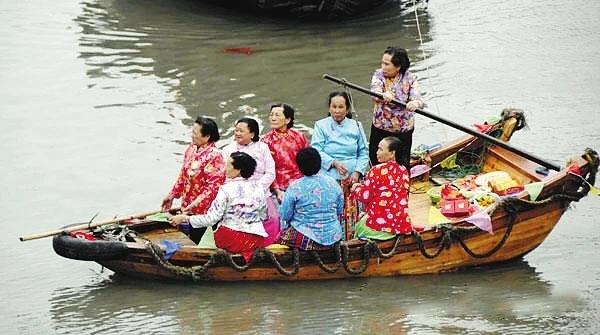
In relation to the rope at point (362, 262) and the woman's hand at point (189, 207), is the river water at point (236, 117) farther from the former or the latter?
the woman's hand at point (189, 207)

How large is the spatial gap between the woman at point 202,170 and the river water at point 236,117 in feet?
1.83

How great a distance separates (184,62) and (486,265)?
19.8ft

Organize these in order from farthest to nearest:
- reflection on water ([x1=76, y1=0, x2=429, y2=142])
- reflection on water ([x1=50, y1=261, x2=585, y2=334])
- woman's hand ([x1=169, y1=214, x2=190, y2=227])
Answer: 1. reflection on water ([x1=76, y1=0, x2=429, y2=142])
2. woman's hand ([x1=169, y1=214, x2=190, y2=227])
3. reflection on water ([x1=50, y1=261, x2=585, y2=334])

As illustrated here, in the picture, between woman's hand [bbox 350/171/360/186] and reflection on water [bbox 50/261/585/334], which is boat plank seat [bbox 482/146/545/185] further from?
woman's hand [bbox 350/171/360/186]

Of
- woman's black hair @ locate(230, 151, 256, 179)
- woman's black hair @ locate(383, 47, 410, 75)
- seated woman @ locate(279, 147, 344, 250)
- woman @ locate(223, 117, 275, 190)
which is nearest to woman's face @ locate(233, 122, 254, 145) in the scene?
woman @ locate(223, 117, 275, 190)

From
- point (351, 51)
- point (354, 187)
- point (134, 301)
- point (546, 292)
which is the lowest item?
point (546, 292)

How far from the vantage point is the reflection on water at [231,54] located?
35.9ft

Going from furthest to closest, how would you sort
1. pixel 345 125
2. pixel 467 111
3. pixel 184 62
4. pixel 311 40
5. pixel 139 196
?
pixel 311 40 < pixel 184 62 < pixel 467 111 < pixel 139 196 < pixel 345 125

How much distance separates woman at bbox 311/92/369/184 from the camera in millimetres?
7191

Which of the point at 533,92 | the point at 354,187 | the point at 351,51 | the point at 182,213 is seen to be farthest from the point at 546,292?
the point at 351,51

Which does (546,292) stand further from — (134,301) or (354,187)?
(134,301)

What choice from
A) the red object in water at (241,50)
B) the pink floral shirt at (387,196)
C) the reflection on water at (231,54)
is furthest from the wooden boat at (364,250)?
the red object in water at (241,50)

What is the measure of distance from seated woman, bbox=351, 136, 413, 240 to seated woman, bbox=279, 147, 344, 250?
0.67 feet

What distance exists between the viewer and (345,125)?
7.27m
